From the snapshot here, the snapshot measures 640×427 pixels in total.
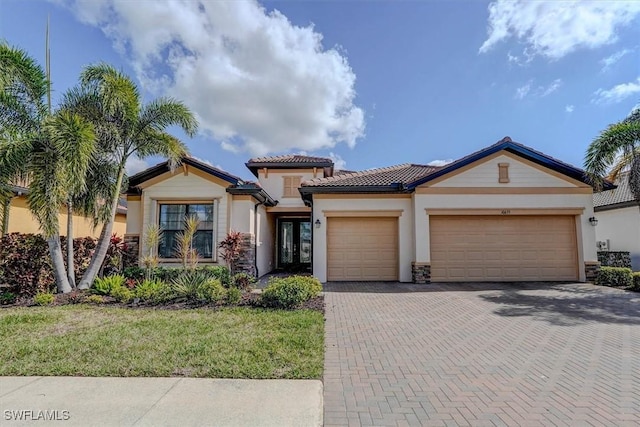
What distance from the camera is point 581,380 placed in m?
4.24

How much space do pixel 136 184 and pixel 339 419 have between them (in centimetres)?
1307

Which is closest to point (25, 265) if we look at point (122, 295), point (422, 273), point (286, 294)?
point (122, 295)

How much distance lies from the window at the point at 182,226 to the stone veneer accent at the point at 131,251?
0.94 m

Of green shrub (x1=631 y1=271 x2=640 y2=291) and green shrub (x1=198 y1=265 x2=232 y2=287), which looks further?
green shrub (x1=198 y1=265 x2=232 y2=287)

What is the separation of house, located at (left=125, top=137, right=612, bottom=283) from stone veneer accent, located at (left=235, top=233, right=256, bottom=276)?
0.14 feet

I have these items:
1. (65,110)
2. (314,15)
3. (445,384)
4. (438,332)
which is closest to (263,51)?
(314,15)

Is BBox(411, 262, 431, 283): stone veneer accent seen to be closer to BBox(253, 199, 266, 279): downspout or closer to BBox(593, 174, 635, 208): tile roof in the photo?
BBox(253, 199, 266, 279): downspout

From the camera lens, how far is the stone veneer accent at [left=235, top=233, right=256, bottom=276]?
42.0ft

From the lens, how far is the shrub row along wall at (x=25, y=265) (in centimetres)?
899

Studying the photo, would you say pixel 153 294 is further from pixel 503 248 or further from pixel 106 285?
pixel 503 248

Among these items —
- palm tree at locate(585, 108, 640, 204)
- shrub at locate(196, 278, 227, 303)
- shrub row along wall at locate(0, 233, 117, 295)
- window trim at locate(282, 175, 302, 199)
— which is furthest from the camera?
window trim at locate(282, 175, 302, 199)

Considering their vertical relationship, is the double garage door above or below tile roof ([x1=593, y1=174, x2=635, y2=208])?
below

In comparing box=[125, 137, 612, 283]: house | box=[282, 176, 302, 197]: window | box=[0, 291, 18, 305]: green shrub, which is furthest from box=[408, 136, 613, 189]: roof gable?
box=[0, 291, 18, 305]: green shrub

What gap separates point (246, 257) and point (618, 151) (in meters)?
14.4
